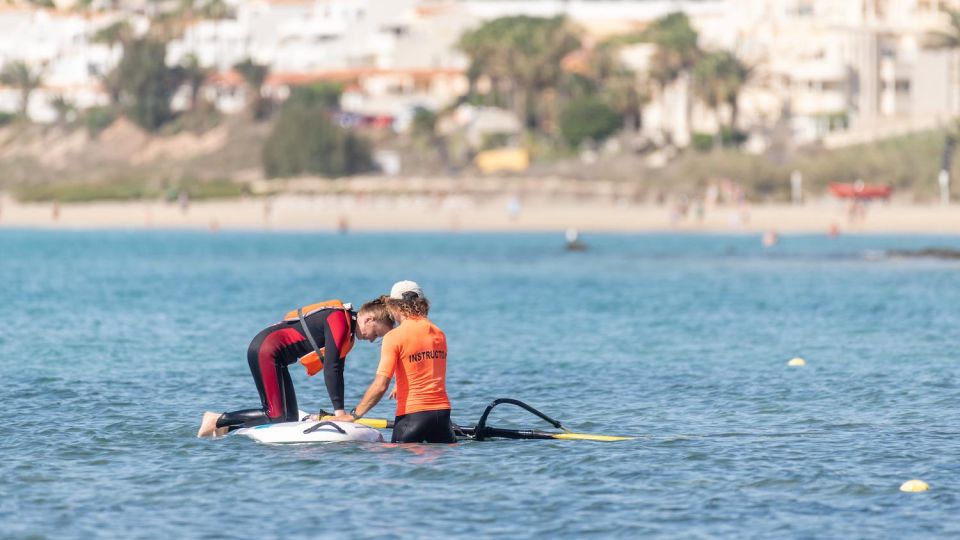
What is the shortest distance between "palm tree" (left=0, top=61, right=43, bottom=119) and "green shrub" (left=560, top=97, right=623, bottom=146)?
75129 mm

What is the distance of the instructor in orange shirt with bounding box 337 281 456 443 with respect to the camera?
16734mm

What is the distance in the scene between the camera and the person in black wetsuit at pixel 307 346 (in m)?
16.7

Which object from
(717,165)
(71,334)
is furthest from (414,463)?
(717,165)

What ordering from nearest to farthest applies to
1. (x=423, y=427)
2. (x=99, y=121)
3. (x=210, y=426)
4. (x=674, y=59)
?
(x=423, y=427), (x=210, y=426), (x=674, y=59), (x=99, y=121)

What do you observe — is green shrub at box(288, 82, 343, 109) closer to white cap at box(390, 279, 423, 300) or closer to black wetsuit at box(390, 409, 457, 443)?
black wetsuit at box(390, 409, 457, 443)

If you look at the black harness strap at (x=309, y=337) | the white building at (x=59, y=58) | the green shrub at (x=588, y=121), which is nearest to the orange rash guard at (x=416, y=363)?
the black harness strap at (x=309, y=337)

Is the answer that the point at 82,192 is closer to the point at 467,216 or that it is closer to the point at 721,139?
the point at 467,216

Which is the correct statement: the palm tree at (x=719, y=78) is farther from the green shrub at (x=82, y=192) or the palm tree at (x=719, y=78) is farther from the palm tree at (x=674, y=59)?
the green shrub at (x=82, y=192)

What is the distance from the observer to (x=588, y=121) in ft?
408

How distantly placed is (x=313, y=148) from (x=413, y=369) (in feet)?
374

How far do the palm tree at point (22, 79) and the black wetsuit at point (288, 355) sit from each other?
165 m

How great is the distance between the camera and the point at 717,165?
361 feet

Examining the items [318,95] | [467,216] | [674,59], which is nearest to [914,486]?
[467,216]

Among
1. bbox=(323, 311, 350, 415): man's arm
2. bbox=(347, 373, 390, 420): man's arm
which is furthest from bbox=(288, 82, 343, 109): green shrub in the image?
bbox=(323, 311, 350, 415): man's arm
